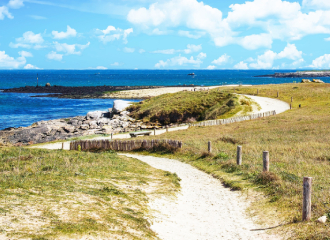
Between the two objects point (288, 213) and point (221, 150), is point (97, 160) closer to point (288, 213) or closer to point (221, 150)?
point (221, 150)

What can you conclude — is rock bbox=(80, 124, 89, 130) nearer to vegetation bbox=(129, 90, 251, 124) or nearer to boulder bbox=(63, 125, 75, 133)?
boulder bbox=(63, 125, 75, 133)

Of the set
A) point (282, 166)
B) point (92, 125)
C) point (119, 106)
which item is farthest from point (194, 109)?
point (282, 166)

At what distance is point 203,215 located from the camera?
12.7 m

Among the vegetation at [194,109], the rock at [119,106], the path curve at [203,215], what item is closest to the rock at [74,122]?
the rock at [119,106]

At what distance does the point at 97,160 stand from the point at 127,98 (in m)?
83.6

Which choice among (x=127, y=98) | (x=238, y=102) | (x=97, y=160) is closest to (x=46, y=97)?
(x=127, y=98)

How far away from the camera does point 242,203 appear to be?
13742mm

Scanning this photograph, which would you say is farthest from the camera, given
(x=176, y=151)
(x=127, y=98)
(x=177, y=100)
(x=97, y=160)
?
(x=127, y=98)

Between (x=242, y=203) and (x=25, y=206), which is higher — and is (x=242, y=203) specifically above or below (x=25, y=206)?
below

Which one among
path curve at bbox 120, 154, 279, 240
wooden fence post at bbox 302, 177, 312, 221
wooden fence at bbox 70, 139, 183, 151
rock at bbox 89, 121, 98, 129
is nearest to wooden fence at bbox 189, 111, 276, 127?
wooden fence at bbox 70, 139, 183, 151

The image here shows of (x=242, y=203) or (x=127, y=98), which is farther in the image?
(x=127, y=98)

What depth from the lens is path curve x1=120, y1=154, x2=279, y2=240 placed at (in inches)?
416

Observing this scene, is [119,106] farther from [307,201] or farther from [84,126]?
[307,201]

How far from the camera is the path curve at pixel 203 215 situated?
1058 cm
